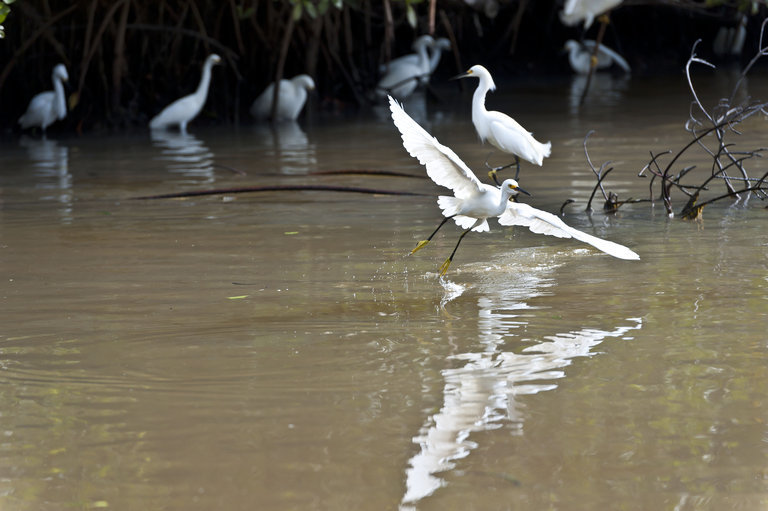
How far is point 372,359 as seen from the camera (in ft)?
10.2

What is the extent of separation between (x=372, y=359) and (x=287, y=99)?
7.88m

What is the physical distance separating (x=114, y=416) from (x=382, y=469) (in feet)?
2.40

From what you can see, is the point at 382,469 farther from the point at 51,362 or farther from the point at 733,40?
the point at 733,40

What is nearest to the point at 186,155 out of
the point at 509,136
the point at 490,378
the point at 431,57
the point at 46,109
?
the point at 46,109

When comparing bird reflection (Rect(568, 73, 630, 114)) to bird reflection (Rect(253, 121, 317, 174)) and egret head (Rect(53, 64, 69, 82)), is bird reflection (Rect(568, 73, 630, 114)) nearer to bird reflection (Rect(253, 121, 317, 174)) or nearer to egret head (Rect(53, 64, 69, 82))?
bird reflection (Rect(253, 121, 317, 174))

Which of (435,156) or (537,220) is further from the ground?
(435,156)

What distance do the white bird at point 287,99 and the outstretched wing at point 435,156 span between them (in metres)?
6.63

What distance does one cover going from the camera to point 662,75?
581 inches

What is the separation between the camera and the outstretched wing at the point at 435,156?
13.0 feet

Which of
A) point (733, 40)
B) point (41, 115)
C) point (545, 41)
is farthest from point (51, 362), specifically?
point (733, 40)

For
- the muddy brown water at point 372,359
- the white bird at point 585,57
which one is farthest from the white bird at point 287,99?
the white bird at point 585,57

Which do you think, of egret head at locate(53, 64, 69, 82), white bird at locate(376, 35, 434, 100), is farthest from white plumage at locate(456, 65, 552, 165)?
white bird at locate(376, 35, 434, 100)

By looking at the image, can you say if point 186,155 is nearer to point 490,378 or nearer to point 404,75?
point 404,75

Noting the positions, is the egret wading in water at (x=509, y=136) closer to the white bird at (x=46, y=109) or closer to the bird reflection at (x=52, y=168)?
the bird reflection at (x=52, y=168)
